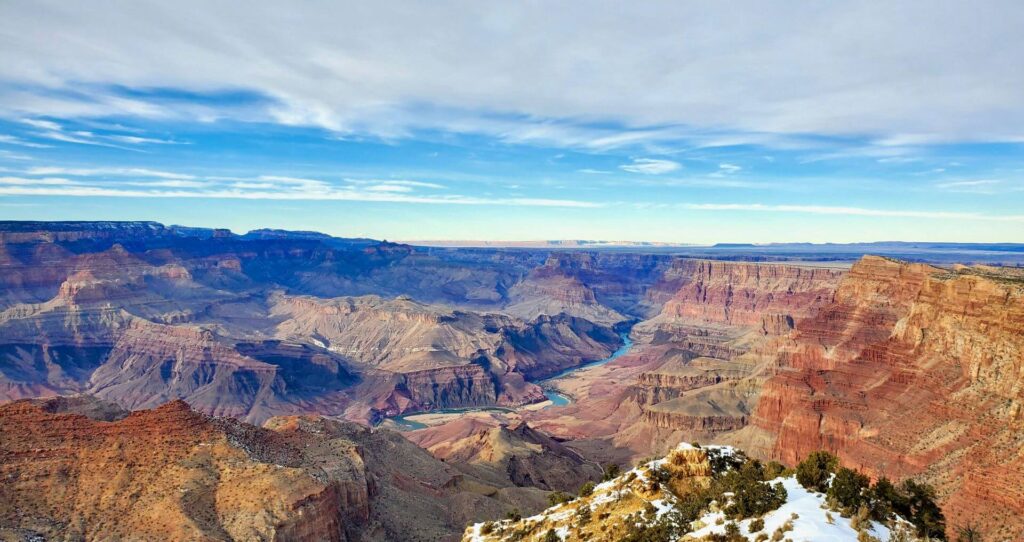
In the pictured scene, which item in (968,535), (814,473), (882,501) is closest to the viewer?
(882,501)

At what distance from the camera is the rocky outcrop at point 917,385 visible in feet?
211

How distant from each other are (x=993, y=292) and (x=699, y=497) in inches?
2403

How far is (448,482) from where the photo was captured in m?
86.8

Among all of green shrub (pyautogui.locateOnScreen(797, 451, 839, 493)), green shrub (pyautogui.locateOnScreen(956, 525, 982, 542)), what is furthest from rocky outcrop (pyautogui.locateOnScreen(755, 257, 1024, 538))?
green shrub (pyautogui.locateOnScreen(797, 451, 839, 493))

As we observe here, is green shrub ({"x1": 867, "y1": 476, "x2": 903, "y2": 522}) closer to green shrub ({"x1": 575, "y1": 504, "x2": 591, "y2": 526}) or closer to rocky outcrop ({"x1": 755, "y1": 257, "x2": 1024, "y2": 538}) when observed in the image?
green shrub ({"x1": 575, "y1": 504, "x2": 591, "y2": 526})

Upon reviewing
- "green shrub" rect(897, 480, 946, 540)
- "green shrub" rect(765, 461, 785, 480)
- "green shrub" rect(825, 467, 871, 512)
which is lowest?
"green shrub" rect(897, 480, 946, 540)

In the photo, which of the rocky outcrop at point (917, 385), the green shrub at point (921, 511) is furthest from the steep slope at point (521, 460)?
the green shrub at point (921, 511)

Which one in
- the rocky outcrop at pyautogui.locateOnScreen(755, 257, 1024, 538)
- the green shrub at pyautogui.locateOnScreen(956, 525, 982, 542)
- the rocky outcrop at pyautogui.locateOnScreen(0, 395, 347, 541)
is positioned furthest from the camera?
the rocky outcrop at pyautogui.locateOnScreen(755, 257, 1024, 538)

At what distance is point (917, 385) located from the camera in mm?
86812

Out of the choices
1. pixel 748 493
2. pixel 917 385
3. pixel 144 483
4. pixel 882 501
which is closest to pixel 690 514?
pixel 748 493

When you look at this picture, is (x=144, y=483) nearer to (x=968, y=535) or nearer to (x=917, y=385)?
(x=968, y=535)

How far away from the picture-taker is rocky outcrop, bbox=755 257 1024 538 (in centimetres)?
6438

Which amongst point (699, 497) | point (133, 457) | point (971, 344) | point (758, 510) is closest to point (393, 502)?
point (133, 457)

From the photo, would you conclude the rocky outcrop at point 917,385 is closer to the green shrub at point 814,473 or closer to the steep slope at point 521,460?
the green shrub at point 814,473
